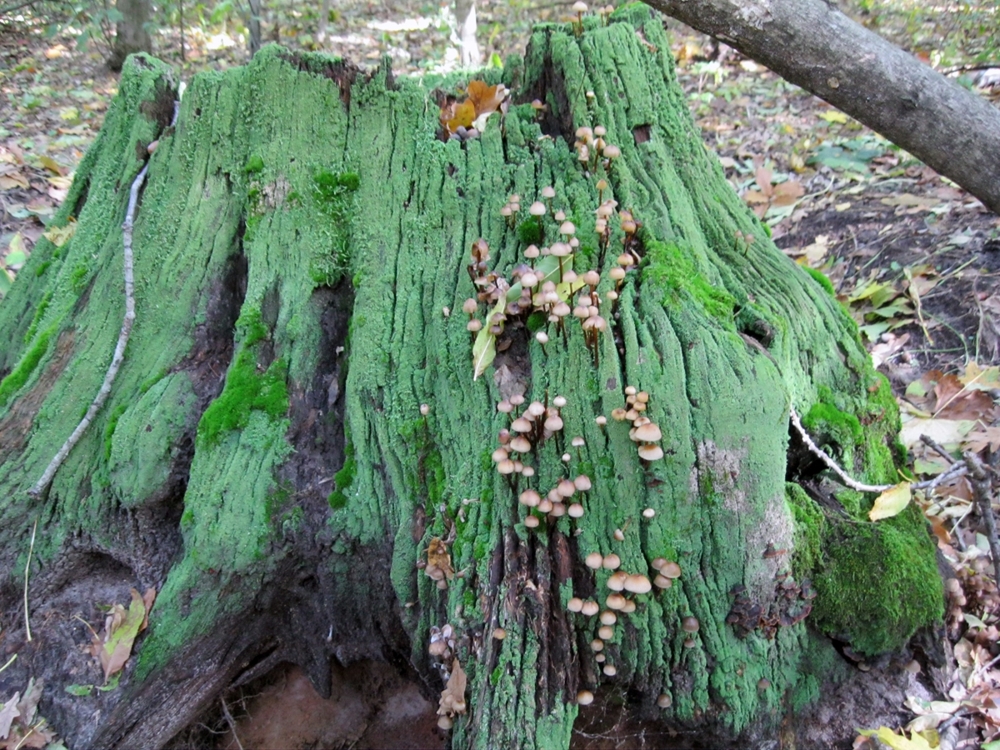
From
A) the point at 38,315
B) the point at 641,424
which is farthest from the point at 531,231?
the point at 38,315

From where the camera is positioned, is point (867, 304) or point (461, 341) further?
point (867, 304)

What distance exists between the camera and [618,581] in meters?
2.64

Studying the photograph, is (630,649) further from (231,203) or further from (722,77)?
(722,77)

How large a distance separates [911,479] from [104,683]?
3.97 m

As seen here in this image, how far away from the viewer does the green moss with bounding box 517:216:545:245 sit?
3369 millimetres

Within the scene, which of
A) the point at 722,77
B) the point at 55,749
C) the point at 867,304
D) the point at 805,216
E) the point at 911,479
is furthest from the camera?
the point at 722,77

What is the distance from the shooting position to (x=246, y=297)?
141 inches

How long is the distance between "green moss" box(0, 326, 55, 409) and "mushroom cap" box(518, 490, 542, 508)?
2779mm

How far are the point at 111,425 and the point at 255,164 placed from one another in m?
1.55

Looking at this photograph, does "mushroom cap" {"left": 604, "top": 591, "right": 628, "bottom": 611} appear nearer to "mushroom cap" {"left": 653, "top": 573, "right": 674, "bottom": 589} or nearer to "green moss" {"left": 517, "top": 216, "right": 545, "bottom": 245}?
"mushroom cap" {"left": 653, "top": 573, "right": 674, "bottom": 589}

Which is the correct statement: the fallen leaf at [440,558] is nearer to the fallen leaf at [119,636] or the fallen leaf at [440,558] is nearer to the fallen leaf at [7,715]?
the fallen leaf at [119,636]

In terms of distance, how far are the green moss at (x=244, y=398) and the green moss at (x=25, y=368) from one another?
116 cm

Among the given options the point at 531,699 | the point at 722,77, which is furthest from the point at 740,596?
the point at 722,77

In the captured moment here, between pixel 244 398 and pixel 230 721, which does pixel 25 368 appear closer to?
pixel 244 398
